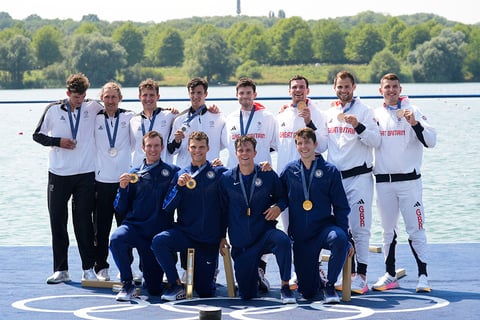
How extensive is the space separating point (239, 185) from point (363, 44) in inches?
3371

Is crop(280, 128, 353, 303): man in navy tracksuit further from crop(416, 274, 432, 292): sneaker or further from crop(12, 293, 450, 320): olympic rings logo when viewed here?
crop(416, 274, 432, 292): sneaker

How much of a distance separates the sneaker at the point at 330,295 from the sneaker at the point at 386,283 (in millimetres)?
581

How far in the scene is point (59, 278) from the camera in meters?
7.66

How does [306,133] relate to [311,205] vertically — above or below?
above

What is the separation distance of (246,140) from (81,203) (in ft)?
5.42

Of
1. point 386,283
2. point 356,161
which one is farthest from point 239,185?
point 386,283

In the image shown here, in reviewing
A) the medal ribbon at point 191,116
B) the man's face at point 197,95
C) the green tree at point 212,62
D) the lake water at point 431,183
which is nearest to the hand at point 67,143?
the medal ribbon at point 191,116

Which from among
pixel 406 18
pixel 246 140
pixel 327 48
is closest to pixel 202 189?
pixel 246 140

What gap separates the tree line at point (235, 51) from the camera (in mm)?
69125

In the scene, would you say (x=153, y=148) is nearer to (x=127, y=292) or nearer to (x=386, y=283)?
(x=127, y=292)

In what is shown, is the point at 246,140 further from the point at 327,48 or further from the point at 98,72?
the point at 327,48

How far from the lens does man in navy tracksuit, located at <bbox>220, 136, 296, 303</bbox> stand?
6.93m

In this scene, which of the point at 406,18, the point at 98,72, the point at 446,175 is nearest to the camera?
the point at 446,175

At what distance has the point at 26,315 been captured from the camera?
6.48 metres
